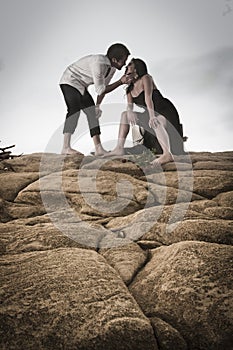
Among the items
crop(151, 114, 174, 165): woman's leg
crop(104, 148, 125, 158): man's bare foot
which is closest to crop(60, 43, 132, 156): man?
crop(104, 148, 125, 158): man's bare foot

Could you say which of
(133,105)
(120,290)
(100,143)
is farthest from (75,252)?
(133,105)

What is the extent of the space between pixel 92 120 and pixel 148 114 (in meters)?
1.85

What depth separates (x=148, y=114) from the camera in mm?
12828

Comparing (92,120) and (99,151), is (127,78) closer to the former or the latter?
(92,120)

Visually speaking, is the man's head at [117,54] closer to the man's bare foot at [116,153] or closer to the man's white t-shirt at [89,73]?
the man's white t-shirt at [89,73]

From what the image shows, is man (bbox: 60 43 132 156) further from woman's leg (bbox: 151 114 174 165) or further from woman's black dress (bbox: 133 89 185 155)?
woman's leg (bbox: 151 114 174 165)

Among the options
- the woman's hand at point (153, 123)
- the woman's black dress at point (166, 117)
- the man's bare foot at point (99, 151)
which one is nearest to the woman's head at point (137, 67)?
the woman's black dress at point (166, 117)

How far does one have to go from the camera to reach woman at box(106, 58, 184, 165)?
1253cm

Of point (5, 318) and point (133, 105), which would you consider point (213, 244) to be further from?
point (133, 105)

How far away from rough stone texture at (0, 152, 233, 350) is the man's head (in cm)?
399

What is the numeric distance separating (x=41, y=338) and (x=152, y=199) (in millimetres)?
5380

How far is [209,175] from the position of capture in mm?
10734

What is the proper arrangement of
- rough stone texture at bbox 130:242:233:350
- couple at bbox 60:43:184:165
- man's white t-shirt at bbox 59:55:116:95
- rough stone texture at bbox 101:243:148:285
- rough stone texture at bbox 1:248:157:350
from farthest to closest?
1. couple at bbox 60:43:184:165
2. man's white t-shirt at bbox 59:55:116:95
3. rough stone texture at bbox 101:243:148:285
4. rough stone texture at bbox 130:242:233:350
5. rough stone texture at bbox 1:248:157:350

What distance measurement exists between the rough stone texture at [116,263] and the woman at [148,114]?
2.33 m
